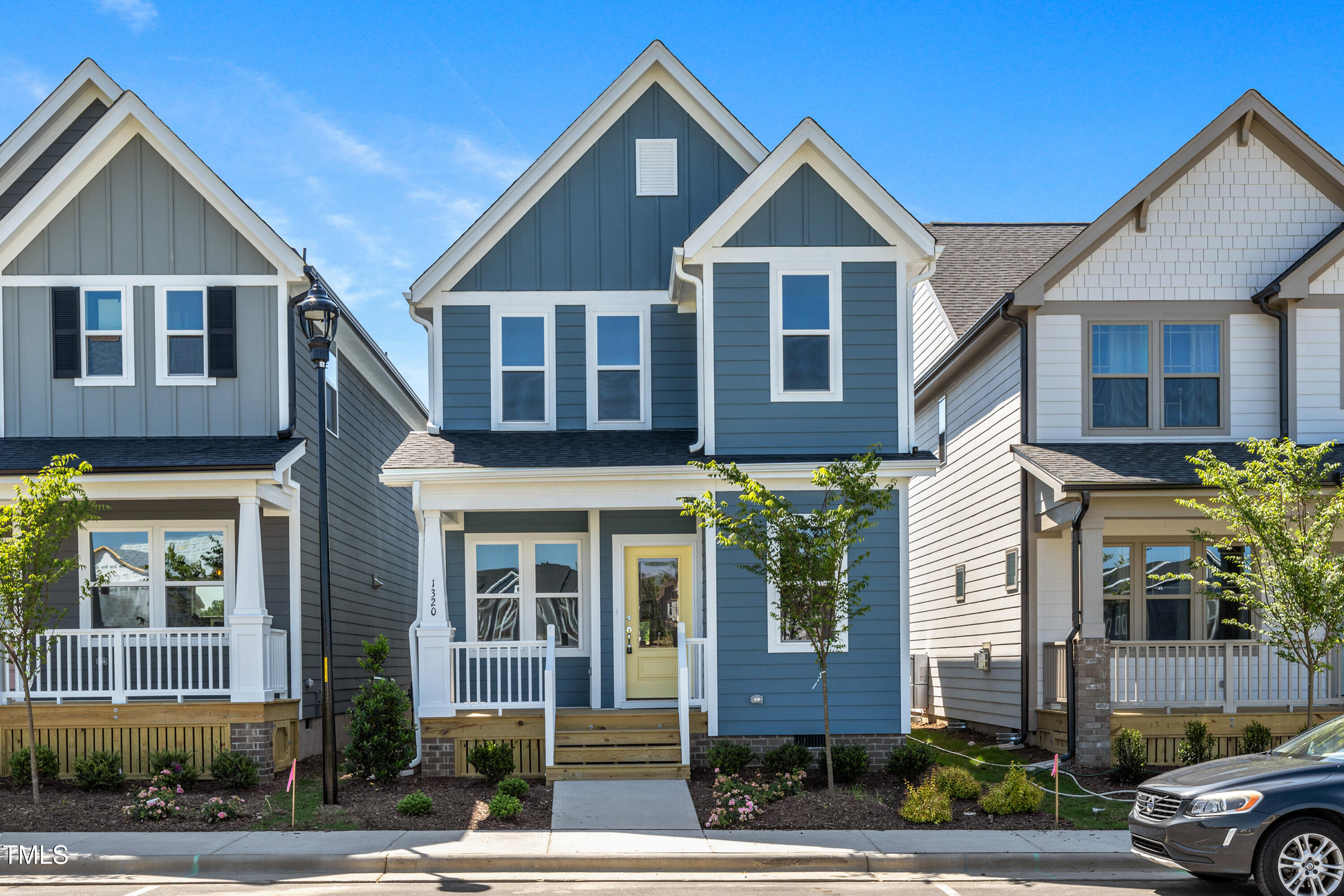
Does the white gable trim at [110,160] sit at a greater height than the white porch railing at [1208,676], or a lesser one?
greater

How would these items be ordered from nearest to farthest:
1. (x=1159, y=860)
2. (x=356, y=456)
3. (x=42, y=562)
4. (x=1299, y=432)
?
(x=1159, y=860)
(x=42, y=562)
(x=1299, y=432)
(x=356, y=456)

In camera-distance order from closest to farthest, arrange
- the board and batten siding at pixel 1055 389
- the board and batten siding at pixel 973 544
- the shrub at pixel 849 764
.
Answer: the shrub at pixel 849 764
the board and batten siding at pixel 1055 389
the board and batten siding at pixel 973 544

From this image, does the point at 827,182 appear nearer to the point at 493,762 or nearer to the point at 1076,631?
the point at 1076,631

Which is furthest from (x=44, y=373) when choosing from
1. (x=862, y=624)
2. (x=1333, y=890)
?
(x=1333, y=890)

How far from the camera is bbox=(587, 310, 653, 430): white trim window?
16812mm

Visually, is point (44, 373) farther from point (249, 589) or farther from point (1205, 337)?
point (1205, 337)

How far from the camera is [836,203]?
1548 cm

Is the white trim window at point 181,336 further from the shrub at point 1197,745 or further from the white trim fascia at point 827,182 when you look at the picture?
the shrub at point 1197,745

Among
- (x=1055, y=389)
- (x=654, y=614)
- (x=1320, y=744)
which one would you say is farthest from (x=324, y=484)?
(x=1055, y=389)

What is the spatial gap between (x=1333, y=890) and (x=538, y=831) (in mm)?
6743

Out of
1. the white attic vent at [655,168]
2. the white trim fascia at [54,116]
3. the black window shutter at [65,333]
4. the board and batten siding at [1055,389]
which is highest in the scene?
the white trim fascia at [54,116]

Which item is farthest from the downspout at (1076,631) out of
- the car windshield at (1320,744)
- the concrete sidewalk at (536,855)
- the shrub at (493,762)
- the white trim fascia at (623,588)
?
the shrub at (493,762)

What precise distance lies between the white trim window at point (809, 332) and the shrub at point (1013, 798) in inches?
212

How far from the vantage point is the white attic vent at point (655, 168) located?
17.1 m
